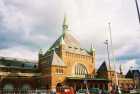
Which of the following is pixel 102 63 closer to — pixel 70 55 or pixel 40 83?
pixel 70 55

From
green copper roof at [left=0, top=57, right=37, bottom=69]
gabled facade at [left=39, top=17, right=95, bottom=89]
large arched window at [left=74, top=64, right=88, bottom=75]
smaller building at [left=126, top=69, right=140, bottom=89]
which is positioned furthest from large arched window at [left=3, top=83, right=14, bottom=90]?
smaller building at [left=126, top=69, right=140, bottom=89]

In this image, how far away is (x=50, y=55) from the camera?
212 ft

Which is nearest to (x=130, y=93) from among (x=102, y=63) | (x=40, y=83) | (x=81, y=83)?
(x=81, y=83)

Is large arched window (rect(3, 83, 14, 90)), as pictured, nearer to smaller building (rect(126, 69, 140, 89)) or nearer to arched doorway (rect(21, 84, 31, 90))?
arched doorway (rect(21, 84, 31, 90))

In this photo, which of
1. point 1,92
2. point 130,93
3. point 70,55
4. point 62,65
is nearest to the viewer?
point 130,93

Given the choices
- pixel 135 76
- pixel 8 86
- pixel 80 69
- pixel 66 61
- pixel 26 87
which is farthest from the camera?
pixel 135 76

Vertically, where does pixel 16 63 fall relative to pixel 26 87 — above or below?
above

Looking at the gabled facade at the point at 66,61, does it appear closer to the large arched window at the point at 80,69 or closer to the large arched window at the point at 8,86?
the large arched window at the point at 80,69

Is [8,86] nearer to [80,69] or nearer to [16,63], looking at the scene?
[16,63]

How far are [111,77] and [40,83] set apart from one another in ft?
86.1

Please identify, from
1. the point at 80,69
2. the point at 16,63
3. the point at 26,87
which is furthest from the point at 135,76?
the point at 26,87

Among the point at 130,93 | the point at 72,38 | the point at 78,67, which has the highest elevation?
the point at 72,38

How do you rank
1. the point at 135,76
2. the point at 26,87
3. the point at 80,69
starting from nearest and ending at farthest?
the point at 26,87
the point at 80,69
the point at 135,76

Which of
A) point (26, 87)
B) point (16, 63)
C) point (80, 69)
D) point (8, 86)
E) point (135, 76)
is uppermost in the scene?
point (16, 63)
